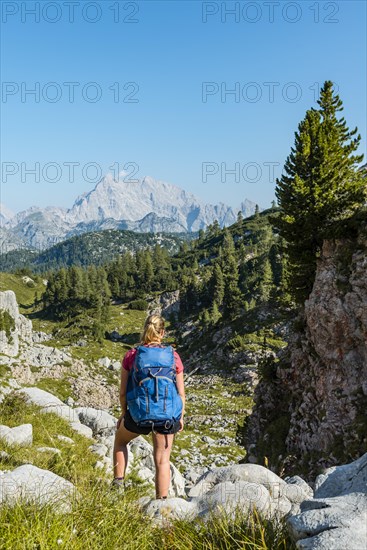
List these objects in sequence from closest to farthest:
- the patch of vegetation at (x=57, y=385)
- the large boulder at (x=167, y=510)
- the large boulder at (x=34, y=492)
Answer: the large boulder at (x=34, y=492), the large boulder at (x=167, y=510), the patch of vegetation at (x=57, y=385)

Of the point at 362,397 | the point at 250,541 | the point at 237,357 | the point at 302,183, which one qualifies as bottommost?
the point at 237,357

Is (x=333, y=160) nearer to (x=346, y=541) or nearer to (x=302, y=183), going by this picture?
(x=302, y=183)

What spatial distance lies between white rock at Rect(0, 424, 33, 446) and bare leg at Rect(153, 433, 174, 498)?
4117 millimetres

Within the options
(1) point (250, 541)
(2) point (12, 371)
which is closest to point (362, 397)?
(1) point (250, 541)

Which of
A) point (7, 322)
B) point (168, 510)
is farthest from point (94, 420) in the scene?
point (7, 322)

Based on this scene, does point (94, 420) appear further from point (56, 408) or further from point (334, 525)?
point (334, 525)

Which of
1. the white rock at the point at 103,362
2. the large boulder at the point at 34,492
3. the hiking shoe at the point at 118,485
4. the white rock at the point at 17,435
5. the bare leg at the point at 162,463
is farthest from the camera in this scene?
the white rock at the point at 103,362

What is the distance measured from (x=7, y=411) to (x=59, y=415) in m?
2.21

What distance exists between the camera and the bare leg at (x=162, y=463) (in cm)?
573

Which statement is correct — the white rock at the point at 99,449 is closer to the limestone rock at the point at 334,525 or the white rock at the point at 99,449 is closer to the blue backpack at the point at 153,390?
the blue backpack at the point at 153,390

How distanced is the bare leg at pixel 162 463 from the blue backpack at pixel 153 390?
1.03 ft

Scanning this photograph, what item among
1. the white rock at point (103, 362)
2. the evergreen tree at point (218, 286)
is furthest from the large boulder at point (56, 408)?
the evergreen tree at point (218, 286)

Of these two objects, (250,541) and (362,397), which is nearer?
(250,541)

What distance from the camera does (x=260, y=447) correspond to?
2617cm
